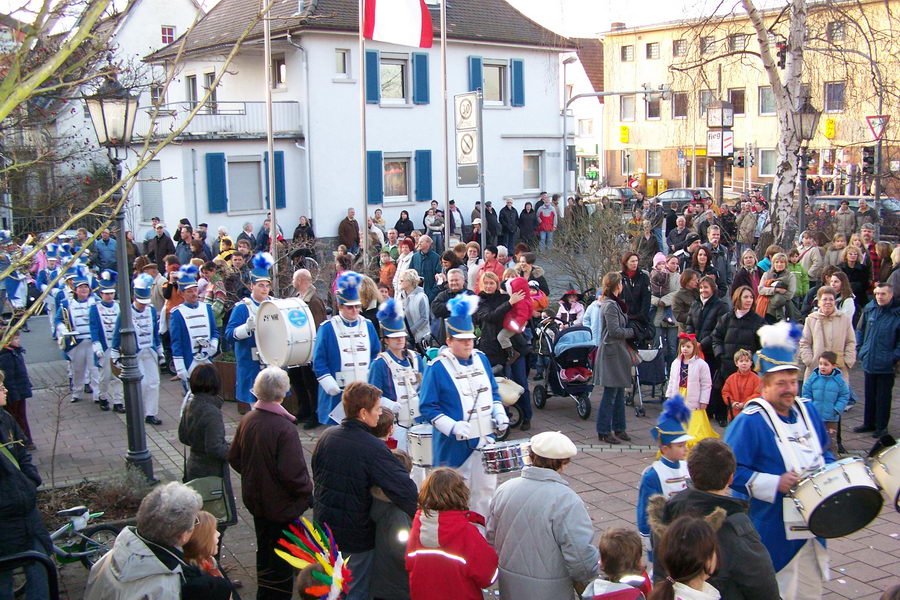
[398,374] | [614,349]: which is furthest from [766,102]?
[398,374]

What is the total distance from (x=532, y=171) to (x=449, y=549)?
29950 millimetres

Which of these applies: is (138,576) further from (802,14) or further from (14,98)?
(802,14)

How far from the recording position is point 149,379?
10.9 metres

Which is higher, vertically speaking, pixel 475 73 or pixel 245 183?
pixel 475 73

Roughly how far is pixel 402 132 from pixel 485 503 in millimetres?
23965

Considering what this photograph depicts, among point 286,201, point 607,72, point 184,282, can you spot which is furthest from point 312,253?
point 607,72

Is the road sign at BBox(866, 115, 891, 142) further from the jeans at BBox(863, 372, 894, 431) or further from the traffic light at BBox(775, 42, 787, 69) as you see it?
the jeans at BBox(863, 372, 894, 431)

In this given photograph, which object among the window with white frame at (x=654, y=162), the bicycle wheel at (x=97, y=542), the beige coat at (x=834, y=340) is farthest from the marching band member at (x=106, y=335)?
the window with white frame at (x=654, y=162)

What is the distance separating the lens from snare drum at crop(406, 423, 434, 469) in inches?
280

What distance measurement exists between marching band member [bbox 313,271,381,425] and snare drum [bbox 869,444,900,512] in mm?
4474

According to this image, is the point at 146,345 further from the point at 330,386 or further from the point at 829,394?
the point at 829,394

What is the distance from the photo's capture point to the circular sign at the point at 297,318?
9.48 metres

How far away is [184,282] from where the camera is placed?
10.2 m

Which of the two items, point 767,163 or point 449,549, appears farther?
point 767,163
